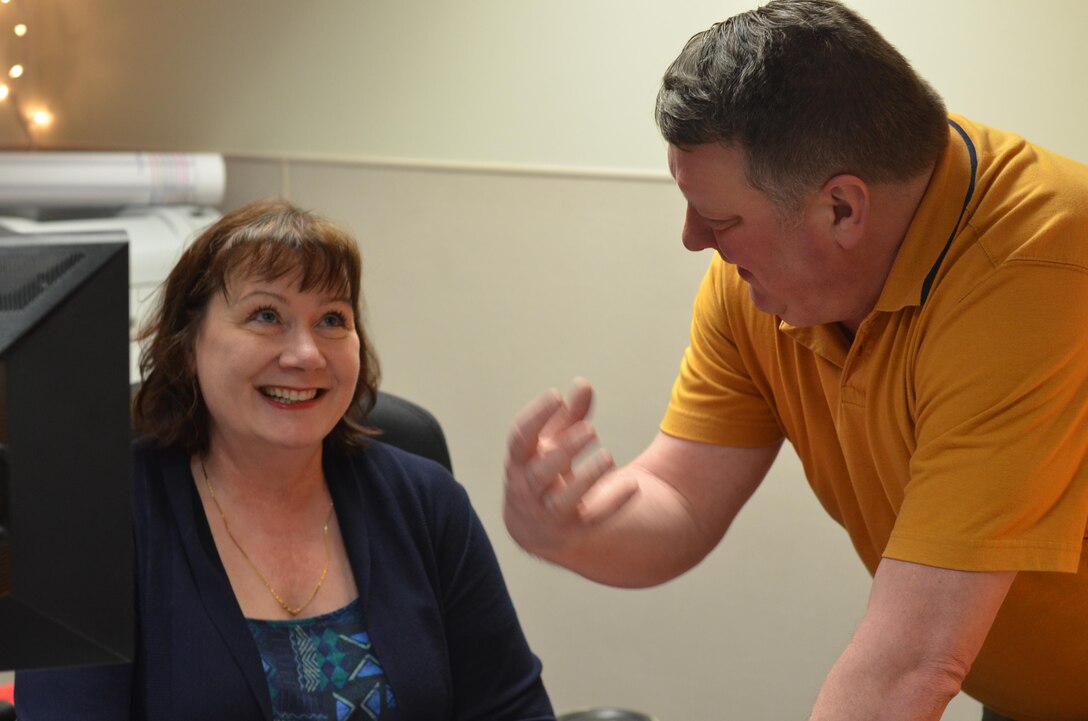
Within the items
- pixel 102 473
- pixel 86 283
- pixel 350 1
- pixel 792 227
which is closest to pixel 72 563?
pixel 102 473

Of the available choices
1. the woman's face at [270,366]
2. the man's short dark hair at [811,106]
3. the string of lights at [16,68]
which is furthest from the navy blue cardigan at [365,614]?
the string of lights at [16,68]

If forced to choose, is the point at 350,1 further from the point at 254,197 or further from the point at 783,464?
the point at 783,464

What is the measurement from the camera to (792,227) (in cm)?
134

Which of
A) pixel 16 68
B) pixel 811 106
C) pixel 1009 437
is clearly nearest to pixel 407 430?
pixel 811 106

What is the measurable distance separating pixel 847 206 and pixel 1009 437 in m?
0.31

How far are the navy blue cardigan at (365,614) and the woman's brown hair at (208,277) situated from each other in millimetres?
56

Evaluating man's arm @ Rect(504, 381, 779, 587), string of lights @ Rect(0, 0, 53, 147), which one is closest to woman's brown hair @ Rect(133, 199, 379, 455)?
man's arm @ Rect(504, 381, 779, 587)

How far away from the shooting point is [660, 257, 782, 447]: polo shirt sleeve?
63.9 inches

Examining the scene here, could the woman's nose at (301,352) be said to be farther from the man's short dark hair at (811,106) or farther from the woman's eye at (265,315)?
the man's short dark hair at (811,106)

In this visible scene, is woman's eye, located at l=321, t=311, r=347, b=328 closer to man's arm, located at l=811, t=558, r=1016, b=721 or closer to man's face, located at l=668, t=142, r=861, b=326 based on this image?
man's face, located at l=668, t=142, r=861, b=326

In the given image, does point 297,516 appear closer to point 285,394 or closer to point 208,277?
point 285,394

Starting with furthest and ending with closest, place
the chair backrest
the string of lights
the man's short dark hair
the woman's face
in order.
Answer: the string of lights < the chair backrest < the woman's face < the man's short dark hair

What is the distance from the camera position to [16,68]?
3096 mm

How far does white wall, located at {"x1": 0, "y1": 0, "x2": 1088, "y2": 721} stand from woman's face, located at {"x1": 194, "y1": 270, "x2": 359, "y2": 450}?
3.69ft
